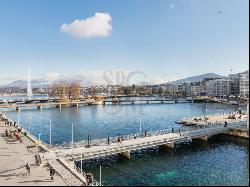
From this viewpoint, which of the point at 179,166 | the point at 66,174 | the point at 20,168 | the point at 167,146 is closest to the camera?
the point at 66,174

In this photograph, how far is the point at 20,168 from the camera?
3903cm

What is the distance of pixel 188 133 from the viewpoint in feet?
210

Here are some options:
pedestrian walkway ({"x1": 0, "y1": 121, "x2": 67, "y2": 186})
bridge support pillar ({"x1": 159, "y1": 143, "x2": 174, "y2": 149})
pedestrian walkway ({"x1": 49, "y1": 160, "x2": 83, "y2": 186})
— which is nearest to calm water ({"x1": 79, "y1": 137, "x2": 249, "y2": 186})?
bridge support pillar ({"x1": 159, "y1": 143, "x2": 174, "y2": 149})

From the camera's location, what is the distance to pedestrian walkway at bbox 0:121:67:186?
3372cm

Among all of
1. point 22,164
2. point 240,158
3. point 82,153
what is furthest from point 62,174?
point 240,158

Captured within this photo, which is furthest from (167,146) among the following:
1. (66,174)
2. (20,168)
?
(20,168)

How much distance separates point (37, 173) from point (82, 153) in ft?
37.2

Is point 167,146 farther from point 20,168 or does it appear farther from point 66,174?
point 20,168

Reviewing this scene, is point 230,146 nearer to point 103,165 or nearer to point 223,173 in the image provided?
point 223,173

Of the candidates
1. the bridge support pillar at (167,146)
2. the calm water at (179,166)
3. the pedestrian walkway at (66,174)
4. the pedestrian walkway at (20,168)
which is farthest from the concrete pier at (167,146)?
the pedestrian walkway at (66,174)

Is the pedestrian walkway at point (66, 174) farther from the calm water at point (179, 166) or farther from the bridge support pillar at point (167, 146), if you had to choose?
the bridge support pillar at point (167, 146)

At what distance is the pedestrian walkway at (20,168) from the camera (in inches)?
1328

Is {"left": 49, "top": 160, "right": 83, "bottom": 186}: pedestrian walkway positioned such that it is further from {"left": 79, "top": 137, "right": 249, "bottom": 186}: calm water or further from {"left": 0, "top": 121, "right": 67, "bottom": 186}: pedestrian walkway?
{"left": 79, "top": 137, "right": 249, "bottom": 186}: calm water

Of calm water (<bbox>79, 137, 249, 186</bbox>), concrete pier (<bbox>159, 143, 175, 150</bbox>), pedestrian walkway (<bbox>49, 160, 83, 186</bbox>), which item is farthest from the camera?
concrete pier (<bbox>159, 143, 175, 150</bbox>)
